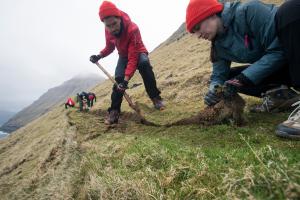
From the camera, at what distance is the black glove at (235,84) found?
21.3 feet

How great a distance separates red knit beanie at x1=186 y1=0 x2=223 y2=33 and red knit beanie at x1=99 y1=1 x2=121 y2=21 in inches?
141

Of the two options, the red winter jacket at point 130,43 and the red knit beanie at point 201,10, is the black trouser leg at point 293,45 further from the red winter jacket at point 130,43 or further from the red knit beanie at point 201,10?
the red winter jacket at point 130,43

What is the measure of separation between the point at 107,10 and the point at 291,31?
5.39 meters

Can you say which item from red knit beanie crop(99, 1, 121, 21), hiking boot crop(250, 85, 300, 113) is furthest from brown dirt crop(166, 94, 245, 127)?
red knit beanie crop(99, 1, 121, 21)

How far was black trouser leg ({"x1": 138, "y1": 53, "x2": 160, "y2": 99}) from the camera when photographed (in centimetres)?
1069

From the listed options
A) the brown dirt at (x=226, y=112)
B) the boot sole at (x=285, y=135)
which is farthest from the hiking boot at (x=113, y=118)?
the boot sole at (x=285, y=135)

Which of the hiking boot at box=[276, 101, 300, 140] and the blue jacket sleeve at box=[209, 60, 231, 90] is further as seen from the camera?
the blue jacket sleeve at box=[209, 60, 231, 90]

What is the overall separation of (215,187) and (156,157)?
163 cm

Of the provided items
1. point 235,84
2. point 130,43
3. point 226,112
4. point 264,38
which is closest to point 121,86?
point 130,43

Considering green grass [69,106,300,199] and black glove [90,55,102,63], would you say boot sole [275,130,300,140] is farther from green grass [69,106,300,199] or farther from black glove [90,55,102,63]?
black glove [90,55,102,63]

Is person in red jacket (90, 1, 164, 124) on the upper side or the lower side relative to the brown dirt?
upper

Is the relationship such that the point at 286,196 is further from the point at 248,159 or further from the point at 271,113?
the point at 271,113

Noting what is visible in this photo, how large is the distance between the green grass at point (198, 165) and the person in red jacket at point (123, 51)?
8.18 feet

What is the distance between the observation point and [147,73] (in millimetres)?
10898
